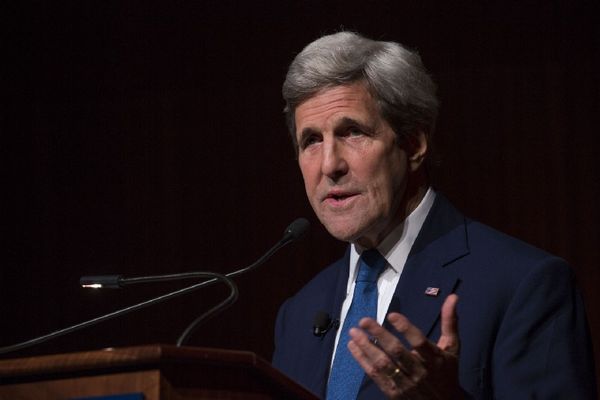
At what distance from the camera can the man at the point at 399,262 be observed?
82.1 inches

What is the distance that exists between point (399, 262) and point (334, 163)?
1.07 ft

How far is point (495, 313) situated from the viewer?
7.11 feet

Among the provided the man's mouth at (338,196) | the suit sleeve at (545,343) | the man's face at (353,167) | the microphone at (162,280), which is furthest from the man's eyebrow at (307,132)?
the suit sleeve at (545,343)

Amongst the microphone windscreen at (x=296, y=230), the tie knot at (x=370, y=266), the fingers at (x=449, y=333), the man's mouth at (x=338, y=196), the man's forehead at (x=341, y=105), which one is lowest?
the tie knot at (x=370, y=266)

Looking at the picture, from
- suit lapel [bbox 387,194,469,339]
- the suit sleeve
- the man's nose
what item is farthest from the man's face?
the suit sleeve

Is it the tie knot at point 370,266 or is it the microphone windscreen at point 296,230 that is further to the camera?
the tie knot at point 370,266

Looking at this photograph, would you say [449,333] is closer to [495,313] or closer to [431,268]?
[495,313]

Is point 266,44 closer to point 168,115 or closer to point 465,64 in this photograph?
point 168,115

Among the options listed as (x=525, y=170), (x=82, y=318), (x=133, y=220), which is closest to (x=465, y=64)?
(x=525, y=170)

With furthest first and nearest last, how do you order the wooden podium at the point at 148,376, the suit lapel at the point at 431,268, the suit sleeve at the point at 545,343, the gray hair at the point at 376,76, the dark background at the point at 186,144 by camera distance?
the dark background at the point at 186,144
the gray hair at the point at 376,76
the suit lapel at the point at 431,268
the suit sleeve at the point at 545,343
the wooden podium at the point at 148,376

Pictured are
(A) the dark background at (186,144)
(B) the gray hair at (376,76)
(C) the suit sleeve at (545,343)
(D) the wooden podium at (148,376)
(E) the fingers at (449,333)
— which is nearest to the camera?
(D) the wooden podium at (148,376)

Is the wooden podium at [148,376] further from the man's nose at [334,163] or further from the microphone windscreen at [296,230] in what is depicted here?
the man's nose at [334,163]

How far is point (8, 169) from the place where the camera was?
4633 mm

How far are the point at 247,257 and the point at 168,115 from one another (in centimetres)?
83
